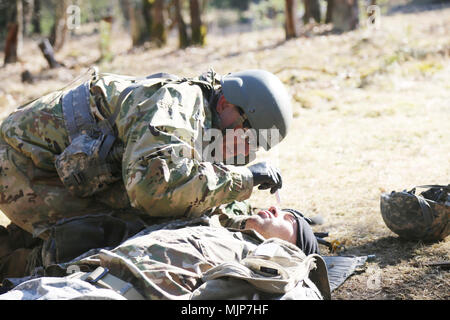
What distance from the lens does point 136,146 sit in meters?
3.07

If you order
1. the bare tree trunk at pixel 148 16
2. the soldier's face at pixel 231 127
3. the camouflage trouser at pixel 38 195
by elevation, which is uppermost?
the bare tree trunk at pixel 148 16

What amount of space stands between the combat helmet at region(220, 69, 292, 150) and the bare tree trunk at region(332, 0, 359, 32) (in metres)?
12.2

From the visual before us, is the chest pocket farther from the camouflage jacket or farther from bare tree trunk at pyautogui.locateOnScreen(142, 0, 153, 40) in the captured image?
bare tree trunk at pyautogui.locateOnScreen(142, 0, 153, 40)

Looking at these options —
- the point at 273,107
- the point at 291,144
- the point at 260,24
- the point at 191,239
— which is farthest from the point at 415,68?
the point at 260,24

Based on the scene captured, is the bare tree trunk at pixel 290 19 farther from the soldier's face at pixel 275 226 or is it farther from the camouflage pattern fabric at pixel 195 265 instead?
the camouflage pattern fabric at pixel 195 265

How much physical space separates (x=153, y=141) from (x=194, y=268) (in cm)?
73

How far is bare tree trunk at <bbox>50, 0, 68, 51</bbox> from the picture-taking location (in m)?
19.4

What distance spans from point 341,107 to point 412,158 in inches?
110

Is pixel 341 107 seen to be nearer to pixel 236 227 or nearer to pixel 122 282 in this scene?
pixel 236 227

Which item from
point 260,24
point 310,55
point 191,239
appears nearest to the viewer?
point 191,239

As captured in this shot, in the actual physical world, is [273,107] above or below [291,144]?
above

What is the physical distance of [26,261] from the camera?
370 centimetres

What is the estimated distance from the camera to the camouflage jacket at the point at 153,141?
10.0ft

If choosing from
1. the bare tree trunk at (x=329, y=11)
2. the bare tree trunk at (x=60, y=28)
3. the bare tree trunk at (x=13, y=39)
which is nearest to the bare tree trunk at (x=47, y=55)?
the bare tree trunk at (x=13, y=39)
